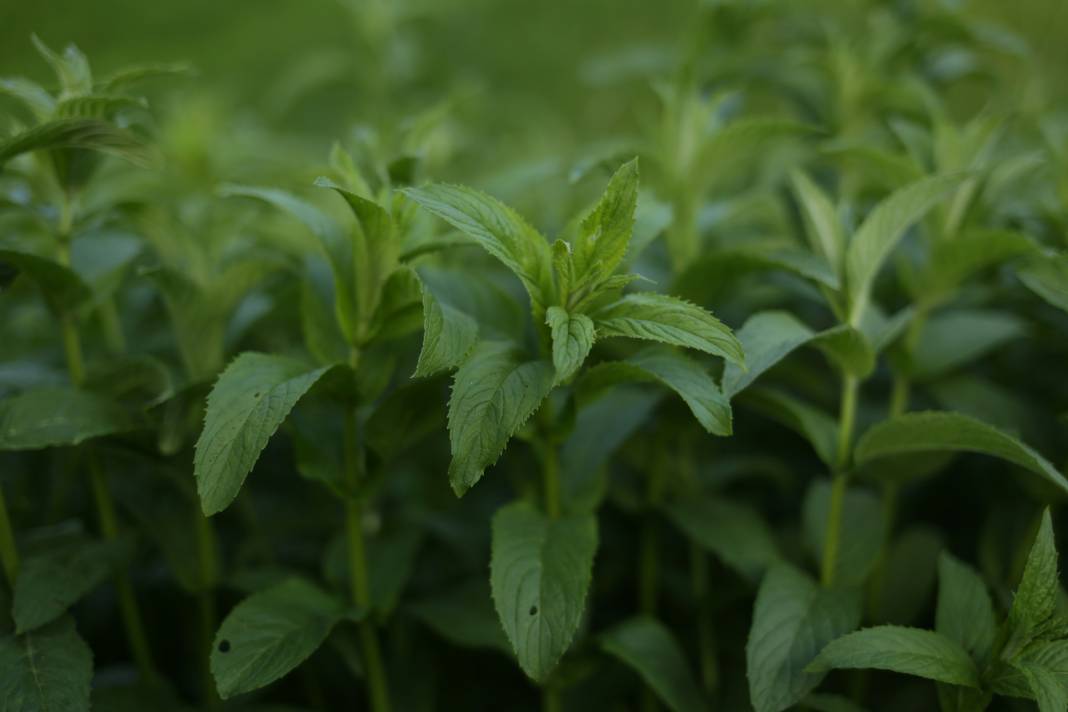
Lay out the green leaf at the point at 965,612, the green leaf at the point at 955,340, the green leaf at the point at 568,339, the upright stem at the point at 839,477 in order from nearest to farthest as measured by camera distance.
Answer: the green leaf at the point at 568,339, the green leaf at the point at 965,612, the upright stem at the point at 839,477, the green leaf at the point at 955,340

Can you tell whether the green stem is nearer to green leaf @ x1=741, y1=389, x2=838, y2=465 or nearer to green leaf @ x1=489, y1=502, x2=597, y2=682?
green leaf @ x1=489, y1=502, x2=597, y2=682

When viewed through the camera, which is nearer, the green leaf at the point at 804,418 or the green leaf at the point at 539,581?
the green leaf at the point at 539,581

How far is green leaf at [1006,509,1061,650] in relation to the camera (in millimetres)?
738

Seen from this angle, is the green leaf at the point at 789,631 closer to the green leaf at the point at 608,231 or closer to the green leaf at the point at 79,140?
the green leaf at the point at 608,231

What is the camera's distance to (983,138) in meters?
1.05

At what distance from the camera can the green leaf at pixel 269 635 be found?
757mm

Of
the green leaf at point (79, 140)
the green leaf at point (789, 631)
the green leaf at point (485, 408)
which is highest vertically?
the green leaf at point (79, 140)

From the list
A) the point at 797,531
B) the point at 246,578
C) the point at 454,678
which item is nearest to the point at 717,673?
the point at 797,531

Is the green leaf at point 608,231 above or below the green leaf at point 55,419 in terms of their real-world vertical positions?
above

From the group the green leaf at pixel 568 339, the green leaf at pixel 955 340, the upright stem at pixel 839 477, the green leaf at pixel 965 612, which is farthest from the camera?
the green leaf at pixel 955 340

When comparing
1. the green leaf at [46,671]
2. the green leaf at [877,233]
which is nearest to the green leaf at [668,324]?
the green leaf at [877,233]

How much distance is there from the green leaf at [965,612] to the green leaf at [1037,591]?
5 cm

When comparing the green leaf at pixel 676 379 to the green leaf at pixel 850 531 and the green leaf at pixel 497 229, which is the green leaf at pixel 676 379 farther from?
the green leaf at pixel 850 531

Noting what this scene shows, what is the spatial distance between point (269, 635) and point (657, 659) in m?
0.39
